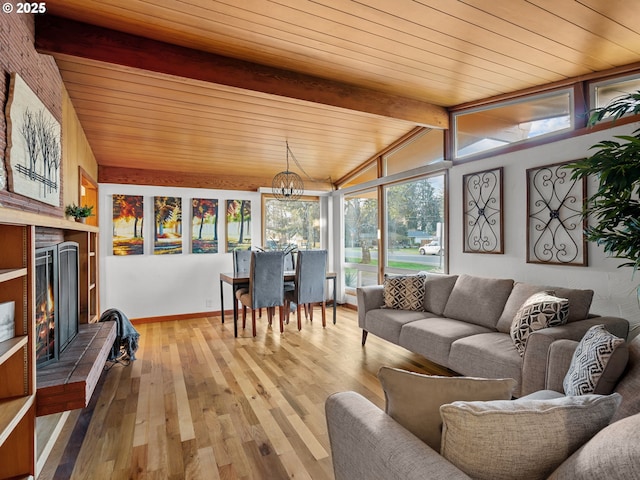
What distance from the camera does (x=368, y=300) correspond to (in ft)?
12.1

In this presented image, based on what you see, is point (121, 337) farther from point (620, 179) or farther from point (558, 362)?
point (620, 179)

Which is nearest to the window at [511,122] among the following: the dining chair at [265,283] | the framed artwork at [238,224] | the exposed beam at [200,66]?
the exposed beam at [200,66]

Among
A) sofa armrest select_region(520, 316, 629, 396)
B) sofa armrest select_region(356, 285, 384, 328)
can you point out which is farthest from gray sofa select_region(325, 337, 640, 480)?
sofa armrest select_region(356, 285, 384, 328)

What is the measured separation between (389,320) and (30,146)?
9.95 feet

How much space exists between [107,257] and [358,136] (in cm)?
382

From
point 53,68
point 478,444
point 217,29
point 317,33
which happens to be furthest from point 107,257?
point 478,444

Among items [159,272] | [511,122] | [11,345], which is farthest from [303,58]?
[159,272]

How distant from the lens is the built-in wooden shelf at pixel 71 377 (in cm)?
173

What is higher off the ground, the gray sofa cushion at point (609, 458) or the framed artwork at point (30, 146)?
the framed artwork at point (30, 146)

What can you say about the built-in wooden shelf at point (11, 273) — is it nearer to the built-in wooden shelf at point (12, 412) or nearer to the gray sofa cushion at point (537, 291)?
the built-in wooden shelf at point (12, 412)

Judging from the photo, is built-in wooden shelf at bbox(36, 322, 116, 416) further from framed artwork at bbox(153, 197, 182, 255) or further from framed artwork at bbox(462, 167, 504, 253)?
framed artwork at bbox(462, 167, 504, 253)

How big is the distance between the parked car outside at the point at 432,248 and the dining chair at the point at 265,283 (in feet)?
5.90

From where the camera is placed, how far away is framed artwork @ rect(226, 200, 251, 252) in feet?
18.0

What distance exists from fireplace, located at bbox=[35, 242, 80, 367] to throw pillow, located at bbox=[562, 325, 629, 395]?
8.93ft
